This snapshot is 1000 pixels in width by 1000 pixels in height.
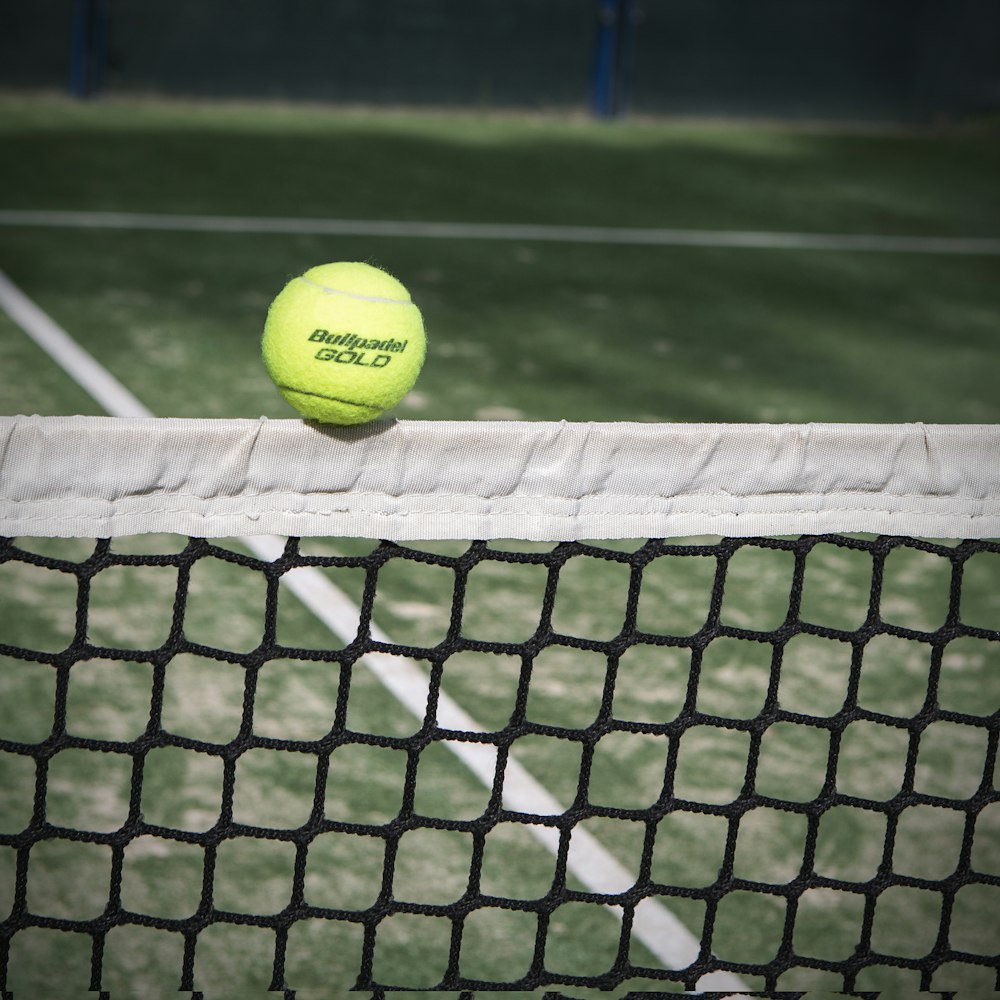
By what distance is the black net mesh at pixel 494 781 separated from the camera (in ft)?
6.88

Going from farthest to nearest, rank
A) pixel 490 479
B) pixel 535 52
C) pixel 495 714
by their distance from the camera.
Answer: pixel 535 52 → pixel 495 714 → pixel 490 479

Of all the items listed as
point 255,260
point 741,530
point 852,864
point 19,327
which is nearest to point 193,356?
point 19,327

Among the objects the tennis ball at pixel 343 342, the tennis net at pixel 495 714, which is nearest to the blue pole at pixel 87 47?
the tennis net at pixel 495 714

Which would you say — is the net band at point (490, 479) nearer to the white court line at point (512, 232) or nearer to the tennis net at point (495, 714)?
the tennis net at point (495, 714)

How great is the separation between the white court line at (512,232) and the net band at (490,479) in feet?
19.0

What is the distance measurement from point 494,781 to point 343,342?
722mm

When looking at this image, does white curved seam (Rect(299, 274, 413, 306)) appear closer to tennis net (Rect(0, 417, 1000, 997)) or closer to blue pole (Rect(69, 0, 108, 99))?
tennis net (Rect(0, 417, 1000, 997))

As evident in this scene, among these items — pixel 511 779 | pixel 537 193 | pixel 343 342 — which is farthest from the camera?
pixel 537 193

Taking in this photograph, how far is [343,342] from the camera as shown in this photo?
200cm

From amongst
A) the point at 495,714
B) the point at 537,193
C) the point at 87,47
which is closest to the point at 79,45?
the point at 87,47

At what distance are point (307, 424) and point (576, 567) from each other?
225 centimetres

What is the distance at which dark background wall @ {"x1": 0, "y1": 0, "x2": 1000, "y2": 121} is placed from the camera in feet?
34.2

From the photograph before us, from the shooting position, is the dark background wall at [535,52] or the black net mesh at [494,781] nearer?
the black net mesh at [494,781]

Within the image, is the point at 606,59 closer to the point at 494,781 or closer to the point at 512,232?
the point at 512,232
